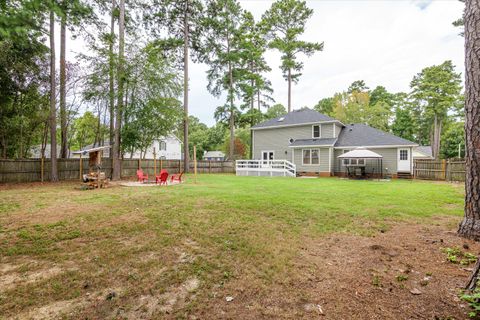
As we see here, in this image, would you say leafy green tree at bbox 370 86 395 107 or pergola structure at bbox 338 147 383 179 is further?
leafy green tree at bbox 370 86 395 107

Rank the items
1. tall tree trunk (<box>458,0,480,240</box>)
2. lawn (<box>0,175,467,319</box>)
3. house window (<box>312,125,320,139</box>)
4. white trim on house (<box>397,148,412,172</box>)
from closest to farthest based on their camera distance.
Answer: lawn (<box>0,175,467,319</box>) → tall tree trunk (<box>458,0,480,240</box>) → white trim on house (<box>397,148,412,172</box>) → house window (<box>312,125,320,139</box>)

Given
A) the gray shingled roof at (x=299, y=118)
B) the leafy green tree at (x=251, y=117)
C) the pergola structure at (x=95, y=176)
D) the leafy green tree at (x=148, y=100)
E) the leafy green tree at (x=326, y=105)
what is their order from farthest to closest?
the leafy green tree at (x=326, y=105), the leafy green tree at (x=251, y=117), the gray shingled roof at (x=299, y=118), the leafy green tree at (x=148, y=100), the pergola structure at (x=95, y=176)

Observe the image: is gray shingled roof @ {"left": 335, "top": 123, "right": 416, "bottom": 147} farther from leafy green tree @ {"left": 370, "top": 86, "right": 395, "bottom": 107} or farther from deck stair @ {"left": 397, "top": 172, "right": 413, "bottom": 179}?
leafy green tree @ {"left": 370, "top": 86, "right": 395, "bottom": 107}

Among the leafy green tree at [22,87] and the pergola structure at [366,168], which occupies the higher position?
the leafy green tree at [22,87]

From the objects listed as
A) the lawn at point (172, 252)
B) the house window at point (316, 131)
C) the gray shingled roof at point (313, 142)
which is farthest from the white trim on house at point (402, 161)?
the lawn at point (172, 252)

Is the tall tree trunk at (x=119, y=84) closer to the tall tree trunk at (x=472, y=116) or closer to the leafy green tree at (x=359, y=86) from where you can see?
the tall tree trunk at (x=472, y=116)

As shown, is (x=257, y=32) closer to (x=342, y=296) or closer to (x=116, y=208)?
(x=116, y=208)

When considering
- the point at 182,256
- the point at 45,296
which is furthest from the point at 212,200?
the point at 45,296

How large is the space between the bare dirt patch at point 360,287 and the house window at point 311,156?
15681 millimetres

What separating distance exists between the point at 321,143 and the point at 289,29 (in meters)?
14.1

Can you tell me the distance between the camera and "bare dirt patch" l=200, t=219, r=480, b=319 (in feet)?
7.14

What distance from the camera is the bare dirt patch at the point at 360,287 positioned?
7.14 ft

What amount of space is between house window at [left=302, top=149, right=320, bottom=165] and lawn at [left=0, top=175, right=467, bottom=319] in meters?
12.9

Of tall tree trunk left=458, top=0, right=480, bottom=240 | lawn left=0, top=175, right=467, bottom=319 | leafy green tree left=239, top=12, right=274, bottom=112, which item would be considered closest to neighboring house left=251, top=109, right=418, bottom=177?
leafy green tree left=239, top=12, right=274, bottom=112
